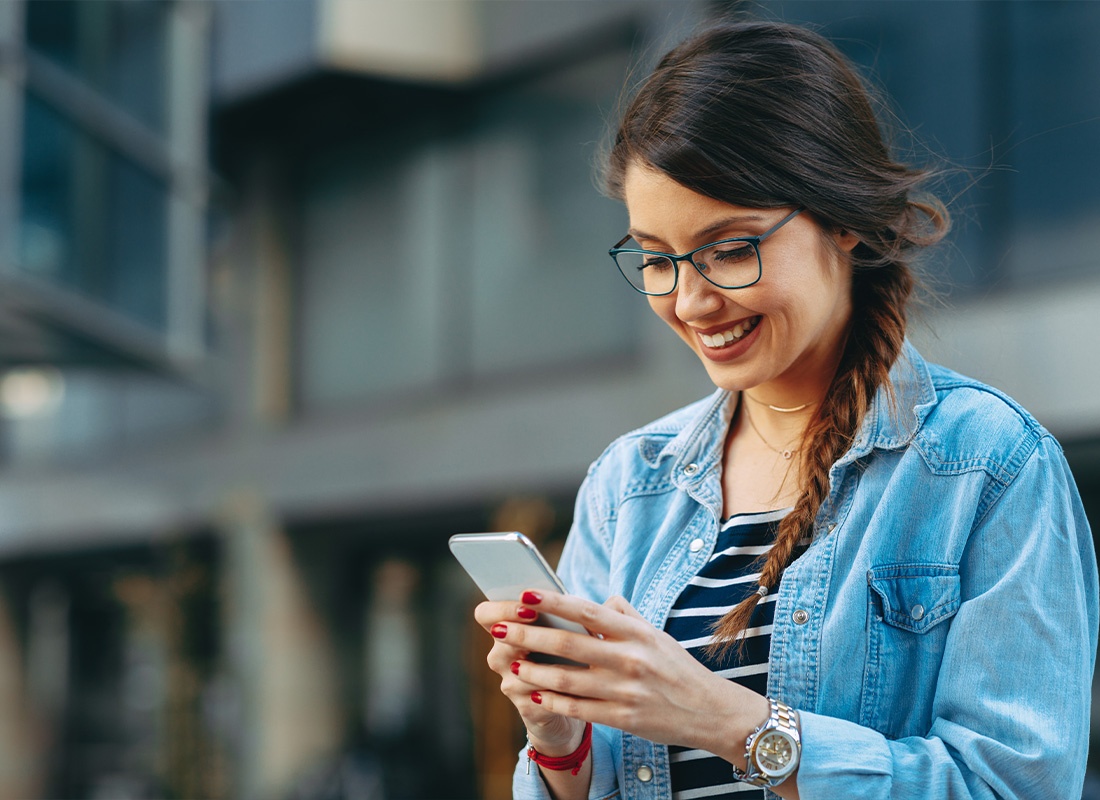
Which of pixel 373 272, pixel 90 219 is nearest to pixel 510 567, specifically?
pixel 90 219

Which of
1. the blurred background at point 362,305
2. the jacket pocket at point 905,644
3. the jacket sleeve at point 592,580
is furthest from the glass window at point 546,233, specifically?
the jacket pocket at point 905,644

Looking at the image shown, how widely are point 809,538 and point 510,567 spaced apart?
431mm

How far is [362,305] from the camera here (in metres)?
11.0

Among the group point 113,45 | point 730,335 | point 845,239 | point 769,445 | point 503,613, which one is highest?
point 113,45

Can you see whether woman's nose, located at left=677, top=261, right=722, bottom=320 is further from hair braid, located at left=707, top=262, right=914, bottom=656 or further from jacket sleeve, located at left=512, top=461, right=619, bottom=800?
jacket sleeve, located at left=512, top=461, right=619, bottom=800

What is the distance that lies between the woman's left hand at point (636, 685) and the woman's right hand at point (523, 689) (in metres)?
0.04

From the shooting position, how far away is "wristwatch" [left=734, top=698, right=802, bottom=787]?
1.45m

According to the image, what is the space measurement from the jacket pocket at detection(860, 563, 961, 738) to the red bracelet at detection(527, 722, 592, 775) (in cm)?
38

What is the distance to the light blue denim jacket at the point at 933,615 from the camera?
145 cm

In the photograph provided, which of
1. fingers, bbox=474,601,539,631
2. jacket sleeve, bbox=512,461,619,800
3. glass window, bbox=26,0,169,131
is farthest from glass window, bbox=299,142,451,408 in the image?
fingers, bbox=474,601,539,631

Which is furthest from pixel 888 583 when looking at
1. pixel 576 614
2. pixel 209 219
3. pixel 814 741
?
pixel 209 219

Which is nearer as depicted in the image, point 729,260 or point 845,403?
point 729,260

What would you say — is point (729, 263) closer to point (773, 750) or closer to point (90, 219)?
point (773, 750)

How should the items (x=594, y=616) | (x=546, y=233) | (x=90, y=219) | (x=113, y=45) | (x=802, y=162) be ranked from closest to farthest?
(x=594, y=616) → (x=802, y=162) → (x=90, y=219) → (x=113, y=45) → (x=546, y=233)
